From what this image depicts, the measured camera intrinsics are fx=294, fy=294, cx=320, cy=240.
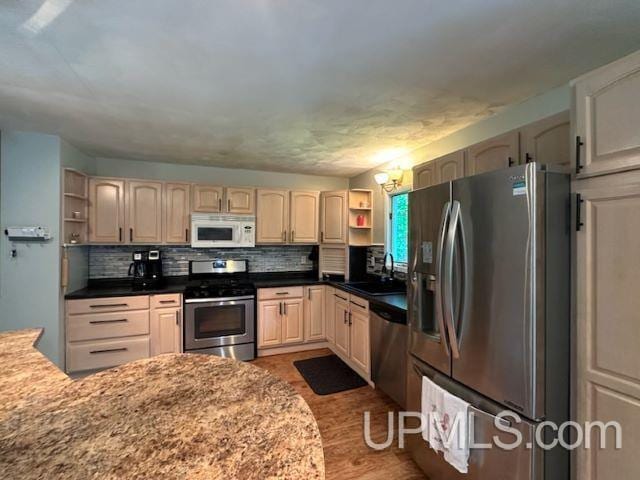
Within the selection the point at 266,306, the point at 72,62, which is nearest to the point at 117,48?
the point at 72,62

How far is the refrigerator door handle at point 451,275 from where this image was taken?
159cm

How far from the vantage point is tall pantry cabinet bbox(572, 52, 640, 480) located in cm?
111

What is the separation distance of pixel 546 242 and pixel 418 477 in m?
1.65

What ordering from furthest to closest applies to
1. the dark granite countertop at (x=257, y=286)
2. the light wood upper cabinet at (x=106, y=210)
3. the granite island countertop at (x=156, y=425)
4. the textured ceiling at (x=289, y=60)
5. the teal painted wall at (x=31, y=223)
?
the light wood upper cabinet at (x=106, y=210), the dark granite countertop at (x=257, y=286), the teal painted wall at (x=31, y=223), the textured ceiling at (x=289, y=60), the granite island countertop at (x=156, y=425)

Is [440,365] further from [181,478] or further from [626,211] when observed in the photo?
[181,478]

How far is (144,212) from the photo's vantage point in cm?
351

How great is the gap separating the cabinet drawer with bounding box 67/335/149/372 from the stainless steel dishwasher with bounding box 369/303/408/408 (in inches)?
96.1

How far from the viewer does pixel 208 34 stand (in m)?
1.40

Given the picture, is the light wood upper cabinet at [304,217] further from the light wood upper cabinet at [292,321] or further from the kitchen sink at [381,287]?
the kitchen sink at [381,287]

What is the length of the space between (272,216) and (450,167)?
2463mm

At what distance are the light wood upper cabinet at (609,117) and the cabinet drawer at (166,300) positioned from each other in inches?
139

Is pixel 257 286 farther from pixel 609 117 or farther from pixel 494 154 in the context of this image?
pixel 609 117

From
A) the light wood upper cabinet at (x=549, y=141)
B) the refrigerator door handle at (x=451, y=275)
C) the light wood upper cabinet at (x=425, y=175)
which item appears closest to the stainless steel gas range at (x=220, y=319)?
the light wood upper cabinet at (x=425, y=175)

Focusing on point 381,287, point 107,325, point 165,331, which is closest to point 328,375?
point 381,287
